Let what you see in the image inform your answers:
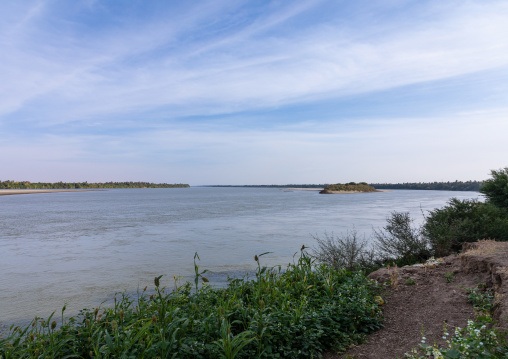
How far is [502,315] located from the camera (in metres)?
4.17

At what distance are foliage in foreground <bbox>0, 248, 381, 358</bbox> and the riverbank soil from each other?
0.29m

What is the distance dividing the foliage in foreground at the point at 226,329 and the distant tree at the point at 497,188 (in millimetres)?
14813

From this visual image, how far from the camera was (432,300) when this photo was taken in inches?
223

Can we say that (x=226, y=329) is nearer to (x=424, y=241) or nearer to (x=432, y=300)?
(x=432, y=300)

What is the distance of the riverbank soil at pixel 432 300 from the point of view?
4.30 meters

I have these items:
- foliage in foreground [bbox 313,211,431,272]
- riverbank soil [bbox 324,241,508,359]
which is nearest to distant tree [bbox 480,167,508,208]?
foliage in foreground [bbox 313,211,431,272]

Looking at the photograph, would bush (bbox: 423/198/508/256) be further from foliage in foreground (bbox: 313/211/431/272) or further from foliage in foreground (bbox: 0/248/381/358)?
foliage in foreground (bbox: 0/248/381/358)

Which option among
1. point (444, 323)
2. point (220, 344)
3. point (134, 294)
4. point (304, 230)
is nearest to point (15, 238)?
point (134, 294)

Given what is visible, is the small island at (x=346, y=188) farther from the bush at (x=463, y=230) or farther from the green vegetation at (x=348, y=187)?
the bush at (x=463, y=230)

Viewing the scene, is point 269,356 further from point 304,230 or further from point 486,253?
point 304,230

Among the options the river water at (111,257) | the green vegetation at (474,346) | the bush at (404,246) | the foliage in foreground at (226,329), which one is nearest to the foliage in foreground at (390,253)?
the bush at (404,246)

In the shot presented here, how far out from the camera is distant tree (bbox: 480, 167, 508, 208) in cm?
1644

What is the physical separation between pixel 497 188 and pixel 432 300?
14575mm

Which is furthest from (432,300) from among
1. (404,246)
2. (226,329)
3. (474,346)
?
(404,246)
